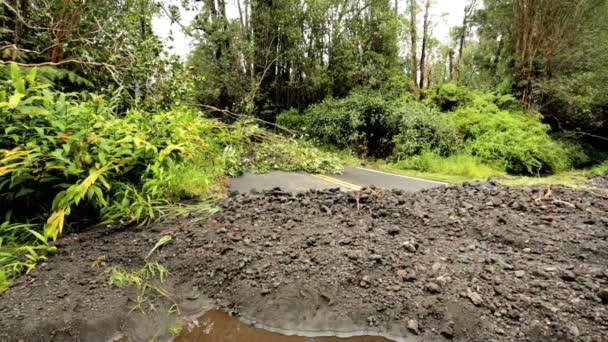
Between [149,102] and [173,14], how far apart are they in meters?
8.71

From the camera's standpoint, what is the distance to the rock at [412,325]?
6.41 feet

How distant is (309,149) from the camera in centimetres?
737

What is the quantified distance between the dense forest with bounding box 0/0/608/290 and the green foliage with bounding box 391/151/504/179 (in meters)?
0.06

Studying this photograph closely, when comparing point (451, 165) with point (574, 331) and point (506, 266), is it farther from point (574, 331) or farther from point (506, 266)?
point (574, 331)

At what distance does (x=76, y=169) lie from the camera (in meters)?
2.75

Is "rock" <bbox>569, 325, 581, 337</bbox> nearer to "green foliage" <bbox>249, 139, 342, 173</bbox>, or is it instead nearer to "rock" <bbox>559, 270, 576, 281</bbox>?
"rock" <bbox>559, 270, 576, 281</bbox>

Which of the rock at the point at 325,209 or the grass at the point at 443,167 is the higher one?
the rock at the point at 325,209

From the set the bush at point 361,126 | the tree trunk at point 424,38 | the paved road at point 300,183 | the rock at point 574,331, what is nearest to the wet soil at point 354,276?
the rock at point 574,331

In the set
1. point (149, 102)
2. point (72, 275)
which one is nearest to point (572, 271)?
point (72, 275)

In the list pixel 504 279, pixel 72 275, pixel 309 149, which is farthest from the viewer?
pixel 309 149

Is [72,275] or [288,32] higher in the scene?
[288,32]

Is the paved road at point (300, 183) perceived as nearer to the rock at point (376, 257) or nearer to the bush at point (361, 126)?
the rock at point (376, 257)

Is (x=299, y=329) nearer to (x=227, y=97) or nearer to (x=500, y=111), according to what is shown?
(x=500, y=111)

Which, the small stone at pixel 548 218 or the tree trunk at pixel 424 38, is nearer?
the small stone at pixel 548 218
